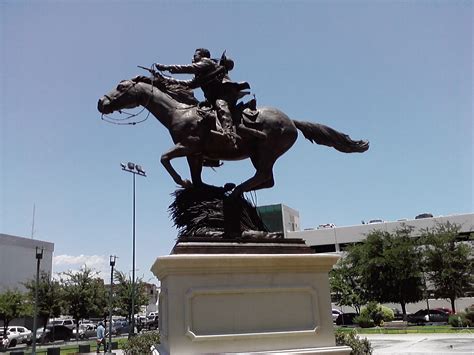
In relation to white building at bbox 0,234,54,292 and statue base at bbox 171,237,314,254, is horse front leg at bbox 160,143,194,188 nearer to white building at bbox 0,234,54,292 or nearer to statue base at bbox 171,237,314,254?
statue base at bbox 171,237,314,254

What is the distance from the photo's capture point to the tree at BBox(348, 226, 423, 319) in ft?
124

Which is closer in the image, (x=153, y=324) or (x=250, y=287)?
(x=250, y=287)

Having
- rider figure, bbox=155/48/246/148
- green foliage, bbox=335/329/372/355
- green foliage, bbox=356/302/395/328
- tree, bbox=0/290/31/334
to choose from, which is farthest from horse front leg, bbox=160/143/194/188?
tree, bbox=0/290/31/334

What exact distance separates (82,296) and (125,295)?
392 centimetres

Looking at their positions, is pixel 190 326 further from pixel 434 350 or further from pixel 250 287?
pixel 434 350

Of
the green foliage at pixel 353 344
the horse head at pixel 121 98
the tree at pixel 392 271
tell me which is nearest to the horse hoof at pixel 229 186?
the horse head at pixel 121 98

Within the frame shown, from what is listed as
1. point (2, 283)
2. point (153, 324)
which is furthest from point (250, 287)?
point (2, 283)

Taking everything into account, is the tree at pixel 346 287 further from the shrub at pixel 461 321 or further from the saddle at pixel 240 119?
the saddle at pixel 240 119

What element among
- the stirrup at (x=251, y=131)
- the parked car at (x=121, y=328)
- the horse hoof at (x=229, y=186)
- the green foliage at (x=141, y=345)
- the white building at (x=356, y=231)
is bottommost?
the parked car at (x=121, y=328)

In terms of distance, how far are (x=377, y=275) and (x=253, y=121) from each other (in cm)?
3623

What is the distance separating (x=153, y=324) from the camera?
4703 centimetres

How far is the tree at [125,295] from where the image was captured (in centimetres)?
4216

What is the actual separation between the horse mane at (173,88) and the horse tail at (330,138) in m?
1.60

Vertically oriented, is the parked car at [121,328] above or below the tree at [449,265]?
below
